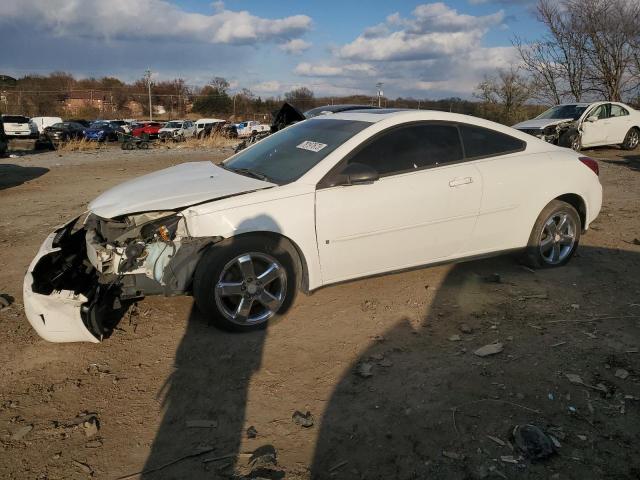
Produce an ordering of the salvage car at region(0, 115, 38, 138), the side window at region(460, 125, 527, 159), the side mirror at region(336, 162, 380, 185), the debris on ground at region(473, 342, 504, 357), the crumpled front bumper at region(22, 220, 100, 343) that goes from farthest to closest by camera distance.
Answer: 1. the salvage car at region(0, 115, 38, 138)
2. the side window at region(460, 125, 527, 159)
3. the side mirror at region(336, 162, 380, 185)
4. the debris on ground at region(473, 342, 504, 357)
5. the crumpled front bumper at region(22, 220, 100, 343)

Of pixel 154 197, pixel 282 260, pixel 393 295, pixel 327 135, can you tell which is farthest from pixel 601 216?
pixel 154 197

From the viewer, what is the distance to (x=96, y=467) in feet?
8.19

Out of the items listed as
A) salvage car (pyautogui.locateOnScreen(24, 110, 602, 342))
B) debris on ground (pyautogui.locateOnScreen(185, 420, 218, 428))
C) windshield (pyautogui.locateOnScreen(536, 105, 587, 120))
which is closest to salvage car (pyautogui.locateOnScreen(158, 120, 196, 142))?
windshield (pyautogui.locateOnScreen(536, 105, 587, 120))

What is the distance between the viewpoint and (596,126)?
14.7 m

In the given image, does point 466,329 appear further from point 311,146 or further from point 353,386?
point 311,146

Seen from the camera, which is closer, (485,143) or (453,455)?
(453,455)

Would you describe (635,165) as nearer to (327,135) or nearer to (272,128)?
(272,128)

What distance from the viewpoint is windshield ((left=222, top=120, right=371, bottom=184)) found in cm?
411

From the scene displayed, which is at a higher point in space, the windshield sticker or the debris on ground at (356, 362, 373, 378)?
the windshield sticker

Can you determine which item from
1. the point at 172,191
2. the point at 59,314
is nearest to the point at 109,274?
the point at 59,314

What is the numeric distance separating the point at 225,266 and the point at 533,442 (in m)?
2.21

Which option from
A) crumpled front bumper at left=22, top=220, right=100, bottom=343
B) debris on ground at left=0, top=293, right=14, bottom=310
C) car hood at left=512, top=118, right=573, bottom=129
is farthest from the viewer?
car hood at left=512, top=118, right=573, bottom=129

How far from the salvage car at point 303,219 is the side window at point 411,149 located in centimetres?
1

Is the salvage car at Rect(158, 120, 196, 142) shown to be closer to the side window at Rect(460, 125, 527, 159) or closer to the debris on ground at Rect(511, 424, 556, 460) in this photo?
the side window at Rect(460, 125, 527, 159)
